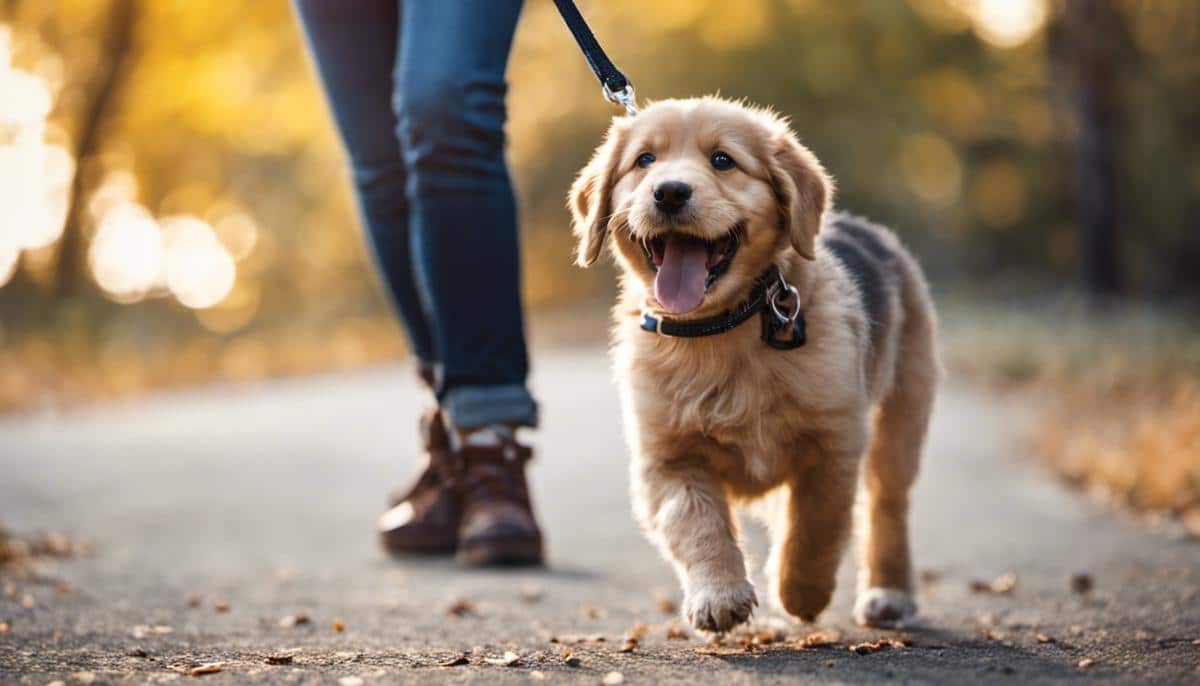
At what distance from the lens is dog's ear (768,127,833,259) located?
280 cm

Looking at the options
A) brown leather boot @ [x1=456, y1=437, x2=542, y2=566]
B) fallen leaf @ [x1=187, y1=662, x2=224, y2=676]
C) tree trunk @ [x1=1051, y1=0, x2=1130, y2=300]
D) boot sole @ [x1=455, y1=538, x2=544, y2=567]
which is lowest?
fallen leaf @ [x1=187, y1=662, x2=224, y2=676]

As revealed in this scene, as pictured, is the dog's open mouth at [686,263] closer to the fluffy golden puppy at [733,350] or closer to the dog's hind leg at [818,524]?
the fluffy golden puppy at [733,350]

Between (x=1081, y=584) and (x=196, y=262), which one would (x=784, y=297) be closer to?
(x=1081, y=584)

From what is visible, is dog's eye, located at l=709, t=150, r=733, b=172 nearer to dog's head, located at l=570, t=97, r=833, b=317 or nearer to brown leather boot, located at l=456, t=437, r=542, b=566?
dog's head, located at l=570, t=97, r=833, b=317

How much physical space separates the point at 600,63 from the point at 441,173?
55 cm

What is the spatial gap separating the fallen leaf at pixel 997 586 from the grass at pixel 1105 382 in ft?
3.25

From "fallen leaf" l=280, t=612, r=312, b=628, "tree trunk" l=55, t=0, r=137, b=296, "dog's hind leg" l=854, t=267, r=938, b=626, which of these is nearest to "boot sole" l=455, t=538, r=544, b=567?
"fallen leaf" l=280, t=612, r=312, b=628

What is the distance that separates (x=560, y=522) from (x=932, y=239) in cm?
1840

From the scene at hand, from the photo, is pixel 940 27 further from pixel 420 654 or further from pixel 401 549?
pixel 420 654

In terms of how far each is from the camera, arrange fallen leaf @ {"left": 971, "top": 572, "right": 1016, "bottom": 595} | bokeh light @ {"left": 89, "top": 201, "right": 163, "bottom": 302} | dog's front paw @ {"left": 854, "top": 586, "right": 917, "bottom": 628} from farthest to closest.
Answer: bokeh light @ {"left": 89, "top": 201, "right": 163, "bottom": 302}
fallen leaf @ {"left": 971, "top": 572, "right": 1016, "bottom": 595}
dog's front paw @ {"left": 854, "top": 586, "right": 917, "bottom": 628}

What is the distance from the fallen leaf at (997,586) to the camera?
11.1 ft

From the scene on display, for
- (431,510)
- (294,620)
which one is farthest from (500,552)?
(294,620)

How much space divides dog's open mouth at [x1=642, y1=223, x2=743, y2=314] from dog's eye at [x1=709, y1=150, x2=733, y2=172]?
18 cm

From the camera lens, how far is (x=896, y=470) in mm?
3285
